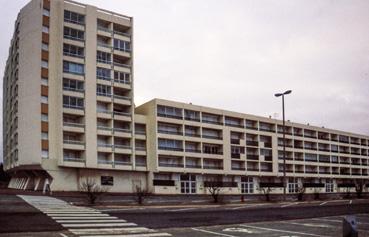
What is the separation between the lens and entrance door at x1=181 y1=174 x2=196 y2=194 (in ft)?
212

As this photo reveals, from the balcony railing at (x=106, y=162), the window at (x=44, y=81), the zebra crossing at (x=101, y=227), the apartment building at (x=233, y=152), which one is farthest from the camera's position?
the apartment building at (x=233, y=152)

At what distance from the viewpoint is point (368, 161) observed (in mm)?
105562

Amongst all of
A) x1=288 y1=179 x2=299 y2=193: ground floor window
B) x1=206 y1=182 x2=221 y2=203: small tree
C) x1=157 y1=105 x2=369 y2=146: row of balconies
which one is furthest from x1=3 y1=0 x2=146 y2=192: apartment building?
x1=288 y1=179 x2=299 y2=193: ground floor window

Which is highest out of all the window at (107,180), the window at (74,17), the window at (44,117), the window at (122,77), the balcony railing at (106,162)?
the window at (74,17)

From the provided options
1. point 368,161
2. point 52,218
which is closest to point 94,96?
point 52,218

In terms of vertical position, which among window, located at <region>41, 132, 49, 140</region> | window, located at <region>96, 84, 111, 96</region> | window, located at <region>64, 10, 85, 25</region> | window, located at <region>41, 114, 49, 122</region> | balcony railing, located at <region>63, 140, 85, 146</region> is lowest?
balcony railing, located at <region>63, 140, 85, 146</region>

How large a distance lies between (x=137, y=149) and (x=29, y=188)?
15807mm

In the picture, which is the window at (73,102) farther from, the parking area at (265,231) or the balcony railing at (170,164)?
the parking area at (265,231)

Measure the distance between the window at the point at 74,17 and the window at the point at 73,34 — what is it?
3.90 feet

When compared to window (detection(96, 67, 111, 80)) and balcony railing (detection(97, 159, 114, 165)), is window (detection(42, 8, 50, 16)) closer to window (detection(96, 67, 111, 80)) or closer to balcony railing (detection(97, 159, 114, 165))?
window (detection(96, 67, 111, 80))

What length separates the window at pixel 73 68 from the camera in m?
54.5

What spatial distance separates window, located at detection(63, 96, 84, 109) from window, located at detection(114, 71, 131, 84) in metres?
6.33

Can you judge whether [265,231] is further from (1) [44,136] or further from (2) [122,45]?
(2) [122,45]

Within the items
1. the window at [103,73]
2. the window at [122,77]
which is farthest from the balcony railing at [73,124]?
the window at [122,77]
